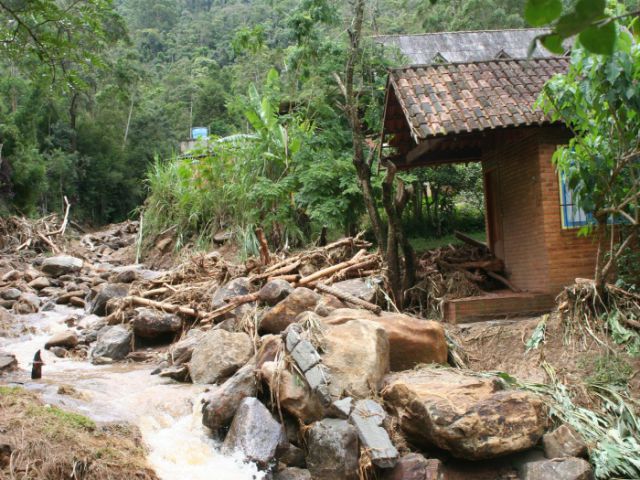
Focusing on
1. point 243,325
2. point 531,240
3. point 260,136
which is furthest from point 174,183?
point 531,240

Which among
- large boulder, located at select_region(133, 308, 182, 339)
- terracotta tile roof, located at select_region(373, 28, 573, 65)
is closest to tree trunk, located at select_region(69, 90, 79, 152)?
terracotta tile roof, located at select_region(373, 28, 573, 65)

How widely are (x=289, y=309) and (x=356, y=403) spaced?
7.68ft

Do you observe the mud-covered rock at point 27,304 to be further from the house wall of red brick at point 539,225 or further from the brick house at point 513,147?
the house wall of red brick at point 539,225

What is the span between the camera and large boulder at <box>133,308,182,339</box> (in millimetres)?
8141

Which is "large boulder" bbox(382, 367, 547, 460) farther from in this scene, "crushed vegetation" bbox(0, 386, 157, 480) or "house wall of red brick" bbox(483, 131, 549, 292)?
"house wall of red brick" bbox(483, 131, 549, 292)

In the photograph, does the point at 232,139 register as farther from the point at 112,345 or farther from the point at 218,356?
the point at 218,356

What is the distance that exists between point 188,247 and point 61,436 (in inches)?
384

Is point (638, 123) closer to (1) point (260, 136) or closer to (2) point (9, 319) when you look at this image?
(1) point (260, 136)

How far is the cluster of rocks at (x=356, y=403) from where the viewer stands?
4.30 m

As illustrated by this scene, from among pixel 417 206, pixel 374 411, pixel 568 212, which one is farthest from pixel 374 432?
pixel 417 206

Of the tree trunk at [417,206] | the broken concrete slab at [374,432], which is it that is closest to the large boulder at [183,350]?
the broken concrete slab at [374,432]

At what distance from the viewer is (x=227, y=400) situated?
517 centimetres

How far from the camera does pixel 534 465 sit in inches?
167

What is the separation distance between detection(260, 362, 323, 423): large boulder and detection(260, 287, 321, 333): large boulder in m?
1.68
